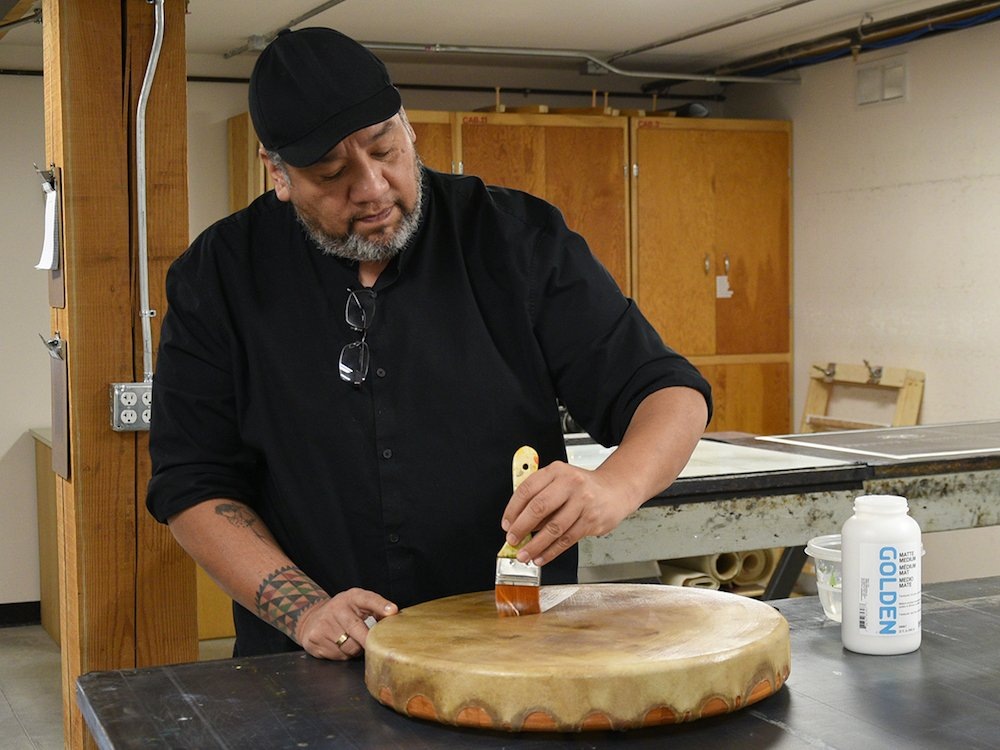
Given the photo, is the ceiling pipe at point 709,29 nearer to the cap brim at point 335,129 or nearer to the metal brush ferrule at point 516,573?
the cap brim at point 335,129

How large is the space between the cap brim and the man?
0.17 ft

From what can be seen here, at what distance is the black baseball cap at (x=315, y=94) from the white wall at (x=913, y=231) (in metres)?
4.32

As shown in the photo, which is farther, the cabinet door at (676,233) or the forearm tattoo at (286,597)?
the cabinet door at (676,233)

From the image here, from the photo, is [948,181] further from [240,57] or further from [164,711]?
[164,711]

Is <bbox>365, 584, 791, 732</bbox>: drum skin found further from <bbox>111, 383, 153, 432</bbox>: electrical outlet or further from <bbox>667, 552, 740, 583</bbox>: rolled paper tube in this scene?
<bbox>667, 552, 740, 583</bbox>: rolled paper tube

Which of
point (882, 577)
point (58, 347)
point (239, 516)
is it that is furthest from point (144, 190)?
point (882, 577)

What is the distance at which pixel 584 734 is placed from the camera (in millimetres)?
1291

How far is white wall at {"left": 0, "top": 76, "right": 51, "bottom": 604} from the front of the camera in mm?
5816

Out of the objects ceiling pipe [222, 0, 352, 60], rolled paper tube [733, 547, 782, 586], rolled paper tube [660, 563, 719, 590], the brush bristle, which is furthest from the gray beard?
rolled paper tube [733, 547, 782, 586]

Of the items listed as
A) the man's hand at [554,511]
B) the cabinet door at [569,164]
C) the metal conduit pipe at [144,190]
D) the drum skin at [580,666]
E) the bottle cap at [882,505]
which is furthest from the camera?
the cabinet door at [569,164]

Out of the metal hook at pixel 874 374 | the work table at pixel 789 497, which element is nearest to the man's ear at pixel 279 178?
the work table at pixel 789 497

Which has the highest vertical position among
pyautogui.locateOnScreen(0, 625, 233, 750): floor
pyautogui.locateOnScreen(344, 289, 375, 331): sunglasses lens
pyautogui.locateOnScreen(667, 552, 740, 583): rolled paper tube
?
pyautogui.locateOnScreen(344, 289, 375, 331): sunglasses lens

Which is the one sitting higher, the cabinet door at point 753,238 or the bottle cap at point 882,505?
the cabinet door at point 753,238

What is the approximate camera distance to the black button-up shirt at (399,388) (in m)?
1.73
